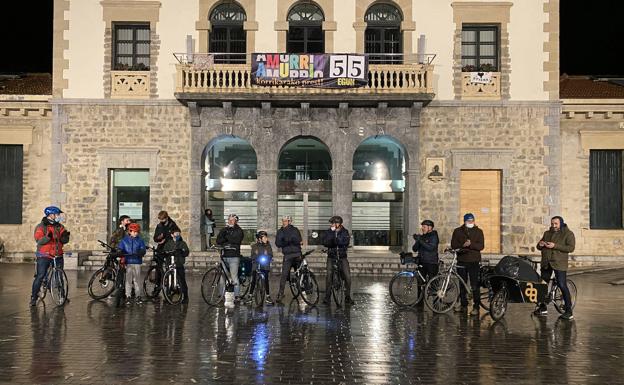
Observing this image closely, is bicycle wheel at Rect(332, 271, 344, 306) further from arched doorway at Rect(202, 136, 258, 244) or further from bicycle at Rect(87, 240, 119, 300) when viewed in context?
arched doorway at Rect(202, 136, 258, 244)

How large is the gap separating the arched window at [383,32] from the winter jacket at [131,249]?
1322 centimetres

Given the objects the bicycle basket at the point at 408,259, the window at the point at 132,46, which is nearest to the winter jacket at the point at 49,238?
the bicycle basket at the point at 408,259

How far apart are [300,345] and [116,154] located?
16759mm

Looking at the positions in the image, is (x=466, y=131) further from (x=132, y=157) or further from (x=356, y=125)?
(x=132, y=157)

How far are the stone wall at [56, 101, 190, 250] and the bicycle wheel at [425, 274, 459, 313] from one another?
1318 centimetres

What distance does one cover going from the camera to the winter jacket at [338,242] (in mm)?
14859

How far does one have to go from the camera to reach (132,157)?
25.3 metres

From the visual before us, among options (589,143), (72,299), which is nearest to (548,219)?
(589,143)

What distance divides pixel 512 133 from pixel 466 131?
158cm

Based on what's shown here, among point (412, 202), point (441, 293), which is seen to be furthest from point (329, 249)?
point (412, 202)

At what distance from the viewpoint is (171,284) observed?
1494cm

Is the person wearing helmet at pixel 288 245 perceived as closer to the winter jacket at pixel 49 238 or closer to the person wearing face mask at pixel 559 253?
the winter jacket at pixel 49 238

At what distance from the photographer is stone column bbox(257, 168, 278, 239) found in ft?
82.6

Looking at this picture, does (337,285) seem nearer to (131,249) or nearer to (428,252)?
(428,252)
